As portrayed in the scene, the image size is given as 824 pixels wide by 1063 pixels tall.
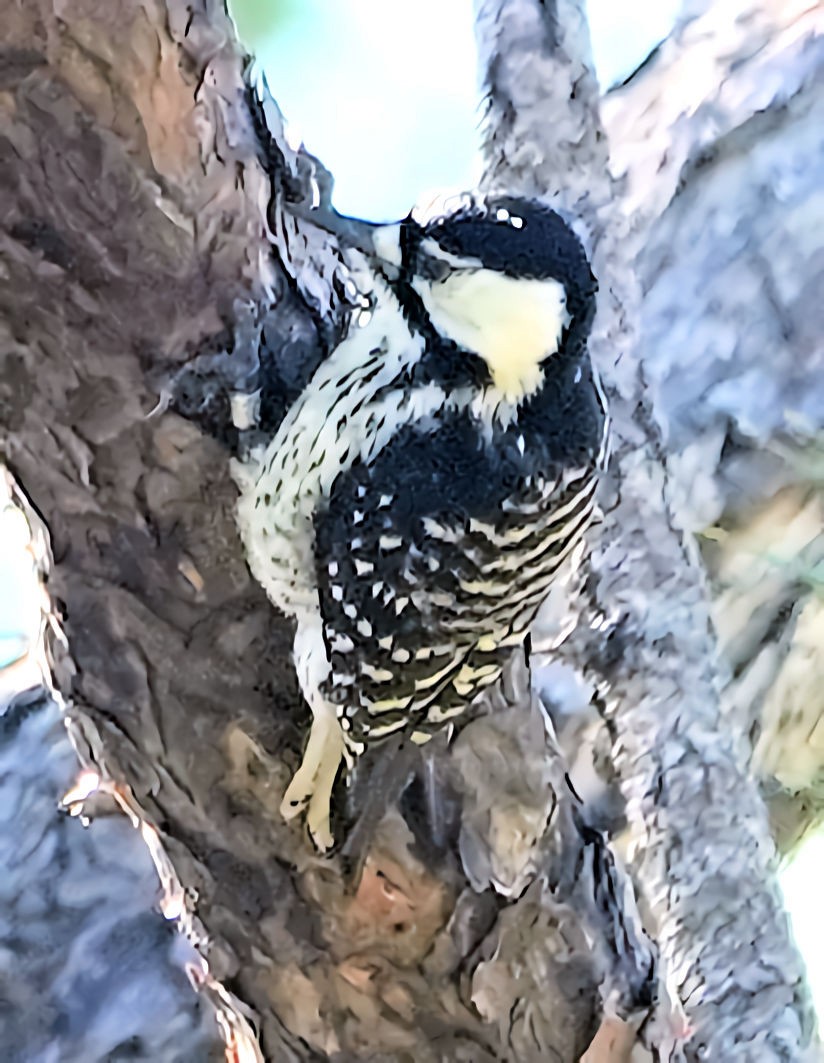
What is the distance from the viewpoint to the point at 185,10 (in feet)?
2.57

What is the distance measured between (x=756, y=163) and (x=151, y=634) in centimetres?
126

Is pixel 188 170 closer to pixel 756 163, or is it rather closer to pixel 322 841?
pixel 322 841

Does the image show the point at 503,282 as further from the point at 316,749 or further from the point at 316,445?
the point at 316,749

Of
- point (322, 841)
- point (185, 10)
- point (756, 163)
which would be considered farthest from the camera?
point (756, 163)

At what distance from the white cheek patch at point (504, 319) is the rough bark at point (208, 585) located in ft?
0.39

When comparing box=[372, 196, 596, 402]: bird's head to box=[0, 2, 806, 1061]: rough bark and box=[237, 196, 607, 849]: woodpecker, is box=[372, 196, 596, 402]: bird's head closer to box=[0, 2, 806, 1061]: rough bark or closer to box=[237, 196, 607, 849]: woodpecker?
box=[237, 196, 607, 849]: woodpecker

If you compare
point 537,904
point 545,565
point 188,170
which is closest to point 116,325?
point 188,170

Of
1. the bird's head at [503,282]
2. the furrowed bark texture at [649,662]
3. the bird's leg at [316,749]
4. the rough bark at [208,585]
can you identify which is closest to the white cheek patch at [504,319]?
the bird's head at [503,282]

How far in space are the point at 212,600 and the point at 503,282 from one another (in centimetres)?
A: 33

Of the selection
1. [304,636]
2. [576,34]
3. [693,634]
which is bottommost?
[304,636]

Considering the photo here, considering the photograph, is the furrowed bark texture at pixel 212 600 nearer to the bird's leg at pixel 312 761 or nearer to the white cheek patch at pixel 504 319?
the bird's leg at pixel 312 761

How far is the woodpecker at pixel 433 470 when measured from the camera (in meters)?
0.86

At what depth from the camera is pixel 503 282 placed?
85 cm

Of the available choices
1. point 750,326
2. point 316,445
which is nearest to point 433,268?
point 316,445
